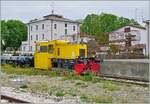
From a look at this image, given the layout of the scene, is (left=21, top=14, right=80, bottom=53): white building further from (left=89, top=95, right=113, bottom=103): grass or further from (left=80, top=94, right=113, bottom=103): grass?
(left=89, top=95, right=113, bottom=103): grass

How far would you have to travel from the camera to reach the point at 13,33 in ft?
305

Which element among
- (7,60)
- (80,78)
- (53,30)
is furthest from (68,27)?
(80,78)

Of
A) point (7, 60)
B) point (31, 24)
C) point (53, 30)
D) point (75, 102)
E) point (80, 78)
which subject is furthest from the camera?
point (31, 24)

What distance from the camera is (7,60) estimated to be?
39.5 meters

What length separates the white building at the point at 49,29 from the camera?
7584 cm

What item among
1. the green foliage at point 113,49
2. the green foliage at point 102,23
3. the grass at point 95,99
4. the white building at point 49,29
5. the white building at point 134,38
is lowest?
the grass at point 95,99

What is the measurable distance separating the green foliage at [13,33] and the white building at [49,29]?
8.58m

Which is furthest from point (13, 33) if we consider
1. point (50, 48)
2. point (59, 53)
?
point (59, 53)

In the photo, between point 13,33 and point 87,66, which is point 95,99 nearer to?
point 87,66

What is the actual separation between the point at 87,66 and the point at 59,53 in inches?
152

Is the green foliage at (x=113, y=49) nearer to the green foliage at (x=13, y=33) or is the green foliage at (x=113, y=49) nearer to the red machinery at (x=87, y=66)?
the red machinery at (x=87, y=66)

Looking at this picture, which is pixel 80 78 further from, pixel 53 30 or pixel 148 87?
pixel 53 30

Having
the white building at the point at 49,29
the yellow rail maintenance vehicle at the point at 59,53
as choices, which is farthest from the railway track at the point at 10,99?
the white building at the point at 49,29

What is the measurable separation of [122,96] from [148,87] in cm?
308
